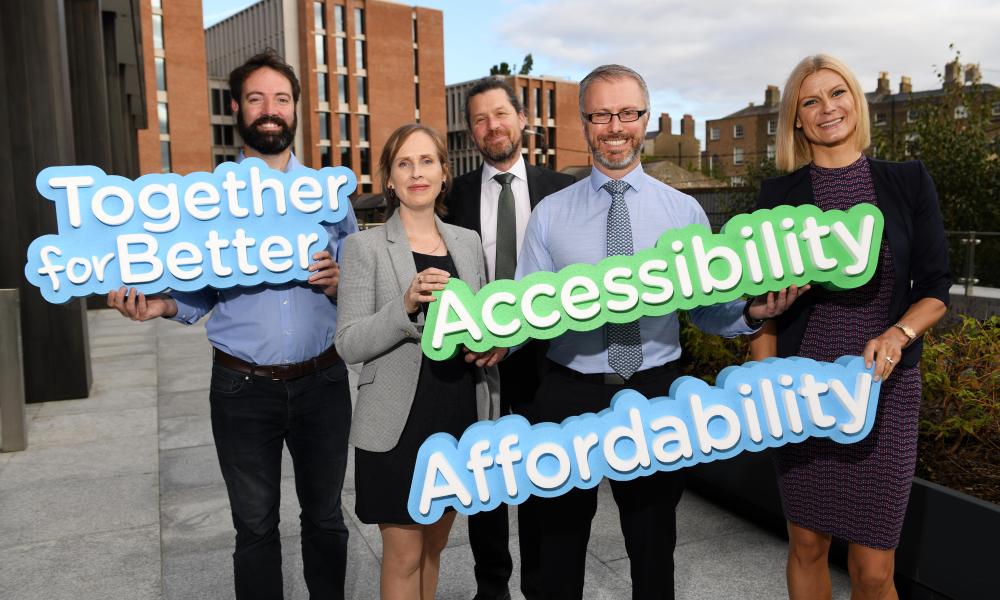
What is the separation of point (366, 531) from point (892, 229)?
2935mm

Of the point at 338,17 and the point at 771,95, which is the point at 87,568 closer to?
the point at 338,17

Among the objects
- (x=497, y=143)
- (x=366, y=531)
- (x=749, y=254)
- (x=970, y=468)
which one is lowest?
(x=366, y=531)

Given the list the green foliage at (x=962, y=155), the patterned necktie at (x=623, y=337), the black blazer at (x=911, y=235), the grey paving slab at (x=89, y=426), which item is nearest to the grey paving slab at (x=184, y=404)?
the grey paving slab at (x=89, y=426)

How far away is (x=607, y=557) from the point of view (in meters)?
3.69

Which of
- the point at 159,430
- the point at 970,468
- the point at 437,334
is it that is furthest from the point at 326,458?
the point at 159,430

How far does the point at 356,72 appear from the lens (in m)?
60.5

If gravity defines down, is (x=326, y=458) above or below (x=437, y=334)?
below

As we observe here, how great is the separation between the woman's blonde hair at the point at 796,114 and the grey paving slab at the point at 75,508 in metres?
3.73

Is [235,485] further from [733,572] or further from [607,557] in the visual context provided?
[733,572]

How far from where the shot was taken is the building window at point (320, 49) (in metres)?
60.0

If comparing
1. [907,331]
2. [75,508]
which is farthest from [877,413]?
[75,508]

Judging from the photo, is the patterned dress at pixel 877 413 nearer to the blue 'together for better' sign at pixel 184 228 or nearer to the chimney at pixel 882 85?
the blue 'together for better' sign at pixel 184 228

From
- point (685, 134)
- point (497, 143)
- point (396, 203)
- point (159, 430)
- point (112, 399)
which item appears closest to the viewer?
point (396, 203)

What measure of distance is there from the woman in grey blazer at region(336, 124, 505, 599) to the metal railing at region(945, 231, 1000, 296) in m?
11.5
